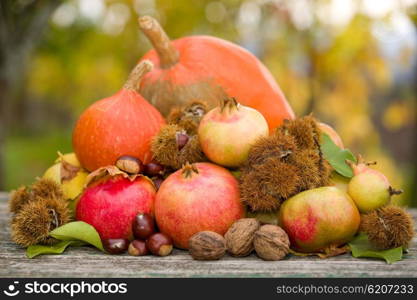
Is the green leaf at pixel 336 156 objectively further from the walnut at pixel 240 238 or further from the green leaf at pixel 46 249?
the green leaf at pixel 46 249

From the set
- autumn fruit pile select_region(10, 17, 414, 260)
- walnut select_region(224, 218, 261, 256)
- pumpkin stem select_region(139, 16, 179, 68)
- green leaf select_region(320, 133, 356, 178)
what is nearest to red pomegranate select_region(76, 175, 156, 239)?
autumn fruit pile select_region(10, 17, 414, 260)

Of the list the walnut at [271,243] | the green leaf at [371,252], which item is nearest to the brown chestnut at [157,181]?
the walnut at [271,243]

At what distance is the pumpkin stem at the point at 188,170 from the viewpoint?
1.27 m

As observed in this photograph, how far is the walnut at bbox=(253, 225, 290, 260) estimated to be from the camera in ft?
3.82

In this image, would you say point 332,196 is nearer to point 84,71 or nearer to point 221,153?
point 221,153

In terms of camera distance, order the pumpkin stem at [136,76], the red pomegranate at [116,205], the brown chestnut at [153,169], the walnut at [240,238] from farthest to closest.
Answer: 1. the pumpkin stem at [136,76]
2. the brown chestnut at [153,169]
3. the red pomegranate at [116,205]
4. the walnut at [240,238]

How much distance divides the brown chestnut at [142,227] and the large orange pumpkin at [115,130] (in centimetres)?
25

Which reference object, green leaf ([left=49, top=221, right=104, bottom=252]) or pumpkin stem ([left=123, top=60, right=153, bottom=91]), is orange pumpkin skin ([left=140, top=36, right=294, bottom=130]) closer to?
pumpkin stem ([left=123, top=60, right=153, bottom=91])

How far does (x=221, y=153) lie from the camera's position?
51.7 inches

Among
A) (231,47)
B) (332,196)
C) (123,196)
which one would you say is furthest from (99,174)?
(231,47)

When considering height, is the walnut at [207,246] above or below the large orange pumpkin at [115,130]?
below

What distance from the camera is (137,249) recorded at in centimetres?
122

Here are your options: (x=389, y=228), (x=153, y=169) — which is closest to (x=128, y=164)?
(x=153, y=169)

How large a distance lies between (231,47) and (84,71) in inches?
185
